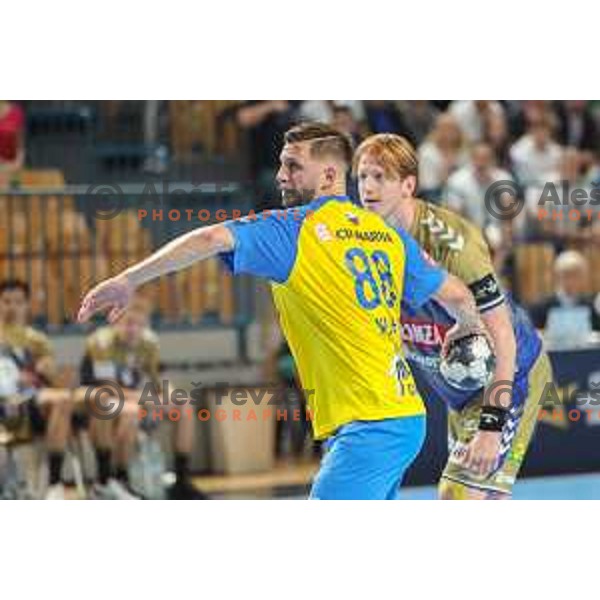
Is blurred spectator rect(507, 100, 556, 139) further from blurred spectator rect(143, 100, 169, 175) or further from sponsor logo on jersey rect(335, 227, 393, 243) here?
sponsor logo on jersey rect(335, 227, 393, 243)

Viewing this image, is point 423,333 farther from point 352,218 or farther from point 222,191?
point 222,191

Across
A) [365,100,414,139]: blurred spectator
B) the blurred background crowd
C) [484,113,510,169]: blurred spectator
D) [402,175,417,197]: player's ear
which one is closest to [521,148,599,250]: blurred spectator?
the blurred background crowd

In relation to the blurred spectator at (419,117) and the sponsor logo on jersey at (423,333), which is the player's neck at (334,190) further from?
the blurred spectator at (419,117)

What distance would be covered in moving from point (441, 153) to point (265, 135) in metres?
1.41

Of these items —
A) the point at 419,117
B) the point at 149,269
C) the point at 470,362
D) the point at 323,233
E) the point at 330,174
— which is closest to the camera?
the point at 149,269

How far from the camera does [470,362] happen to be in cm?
817

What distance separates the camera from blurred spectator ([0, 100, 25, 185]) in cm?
1330

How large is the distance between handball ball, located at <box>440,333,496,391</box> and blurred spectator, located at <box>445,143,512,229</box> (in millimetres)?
5193

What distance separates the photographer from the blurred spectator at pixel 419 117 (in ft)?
47.1

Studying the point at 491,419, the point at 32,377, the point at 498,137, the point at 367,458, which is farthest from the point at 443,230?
the point at 498,137

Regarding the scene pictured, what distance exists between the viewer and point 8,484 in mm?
11672
